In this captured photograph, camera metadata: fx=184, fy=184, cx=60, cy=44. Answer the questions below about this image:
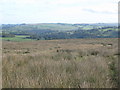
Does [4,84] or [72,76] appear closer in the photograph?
[4,84]

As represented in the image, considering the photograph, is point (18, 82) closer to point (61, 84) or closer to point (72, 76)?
point (61, 84)

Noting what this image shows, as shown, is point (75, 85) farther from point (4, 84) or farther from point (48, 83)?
point (4, 84)

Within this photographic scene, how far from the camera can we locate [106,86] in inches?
149

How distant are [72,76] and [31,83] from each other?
45.6 inches

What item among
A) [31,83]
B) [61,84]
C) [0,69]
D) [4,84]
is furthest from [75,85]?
[0,69]

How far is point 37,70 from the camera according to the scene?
209 inches

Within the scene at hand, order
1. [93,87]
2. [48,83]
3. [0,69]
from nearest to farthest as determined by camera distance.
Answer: [93,87]
[48,83]
[0,69]

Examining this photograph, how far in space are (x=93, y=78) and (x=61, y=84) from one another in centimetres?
95

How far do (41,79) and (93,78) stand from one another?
1237mm

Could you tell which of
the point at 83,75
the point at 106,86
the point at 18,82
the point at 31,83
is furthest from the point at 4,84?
the point at 106,86

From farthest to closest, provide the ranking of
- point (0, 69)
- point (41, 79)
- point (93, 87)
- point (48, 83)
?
1. point (0, 69)
2. point (41, 79)
3. point (48, 83)
4. point (93, 87)

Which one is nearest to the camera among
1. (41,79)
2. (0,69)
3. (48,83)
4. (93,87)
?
(93,87)

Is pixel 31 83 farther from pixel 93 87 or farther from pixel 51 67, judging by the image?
pixel 51 67

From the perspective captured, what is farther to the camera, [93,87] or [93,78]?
[93,78]
